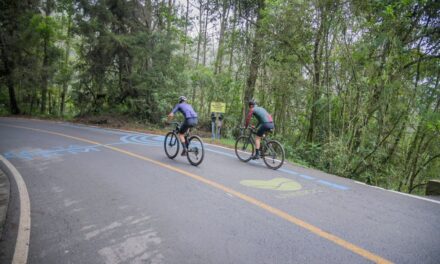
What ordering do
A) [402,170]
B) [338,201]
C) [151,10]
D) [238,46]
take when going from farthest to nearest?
[151,10]
[238,46]
[402,170]
[338,201]

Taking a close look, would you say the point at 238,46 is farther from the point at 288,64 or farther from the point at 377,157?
the point at 377,157

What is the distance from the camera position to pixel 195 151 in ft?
22.6

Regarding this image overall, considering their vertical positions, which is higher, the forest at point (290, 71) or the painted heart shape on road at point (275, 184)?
the forest at point (290, 71)

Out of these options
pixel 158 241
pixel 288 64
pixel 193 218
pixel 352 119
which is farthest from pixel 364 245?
pixel 288 64

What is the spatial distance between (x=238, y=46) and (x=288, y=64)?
3.69 m

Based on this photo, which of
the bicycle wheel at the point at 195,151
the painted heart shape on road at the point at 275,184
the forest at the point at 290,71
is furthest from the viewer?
the forest at the point at 290,71

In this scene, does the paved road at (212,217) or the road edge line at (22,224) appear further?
the paved road at (212,217)

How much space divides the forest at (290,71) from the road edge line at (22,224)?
800 centimetres

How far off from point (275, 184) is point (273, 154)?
156 centimetres

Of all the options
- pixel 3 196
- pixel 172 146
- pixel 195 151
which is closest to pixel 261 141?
pixel 195 151

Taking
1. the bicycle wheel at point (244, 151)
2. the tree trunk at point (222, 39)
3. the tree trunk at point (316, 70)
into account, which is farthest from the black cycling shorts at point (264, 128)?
the tree trunk at point (222, 39)

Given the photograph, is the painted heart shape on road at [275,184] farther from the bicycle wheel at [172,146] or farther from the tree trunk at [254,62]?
the tree trunk at [254,62]

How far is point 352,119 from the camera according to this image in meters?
8.84

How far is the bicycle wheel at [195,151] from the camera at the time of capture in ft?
22.4
